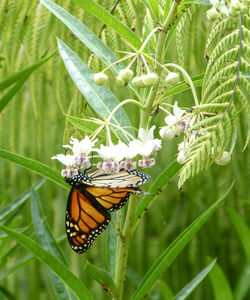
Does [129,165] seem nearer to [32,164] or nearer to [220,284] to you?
[32,164]

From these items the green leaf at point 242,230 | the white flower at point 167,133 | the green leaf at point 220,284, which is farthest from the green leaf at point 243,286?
the white flower at point 167,133

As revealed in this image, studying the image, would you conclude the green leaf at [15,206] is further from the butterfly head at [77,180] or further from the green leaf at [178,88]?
the green leaf at [178,88]

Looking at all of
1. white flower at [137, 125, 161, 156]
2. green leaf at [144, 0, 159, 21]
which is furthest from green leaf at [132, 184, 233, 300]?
green leaf at [144, 0, 159, 21]

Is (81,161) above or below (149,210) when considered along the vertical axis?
above

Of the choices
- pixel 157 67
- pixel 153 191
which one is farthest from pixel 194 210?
pixel 157 67

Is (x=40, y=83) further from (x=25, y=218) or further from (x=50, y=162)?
(x=25, y=218)

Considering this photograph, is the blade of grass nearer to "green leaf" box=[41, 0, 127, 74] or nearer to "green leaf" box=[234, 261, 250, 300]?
"green leaf" box=[41, 0, 127, 74]

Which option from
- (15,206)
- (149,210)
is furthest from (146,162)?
(149,210)

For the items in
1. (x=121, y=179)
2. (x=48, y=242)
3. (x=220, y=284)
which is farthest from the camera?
(x=220, y=284)
